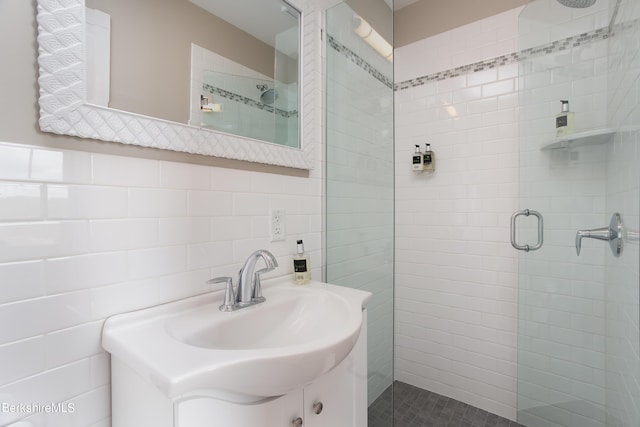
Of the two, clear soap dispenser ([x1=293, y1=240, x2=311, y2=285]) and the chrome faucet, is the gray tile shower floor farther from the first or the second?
the chrome faucet

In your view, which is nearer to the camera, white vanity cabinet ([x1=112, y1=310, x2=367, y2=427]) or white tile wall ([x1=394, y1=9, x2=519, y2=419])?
white vanity cabinet ([x1=112, y1=310, x2=367, y2=427])

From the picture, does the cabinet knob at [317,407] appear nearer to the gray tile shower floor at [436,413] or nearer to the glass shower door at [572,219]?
the gray tile shower floor at [436,413]

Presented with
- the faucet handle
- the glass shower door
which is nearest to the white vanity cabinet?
the faucet handle

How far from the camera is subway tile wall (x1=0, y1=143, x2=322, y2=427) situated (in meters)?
0.63

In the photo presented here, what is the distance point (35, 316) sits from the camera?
65 cm

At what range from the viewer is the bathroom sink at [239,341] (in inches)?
22.3

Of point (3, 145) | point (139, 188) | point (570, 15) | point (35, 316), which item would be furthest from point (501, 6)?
point (35, 316)

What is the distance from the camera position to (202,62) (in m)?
1.03

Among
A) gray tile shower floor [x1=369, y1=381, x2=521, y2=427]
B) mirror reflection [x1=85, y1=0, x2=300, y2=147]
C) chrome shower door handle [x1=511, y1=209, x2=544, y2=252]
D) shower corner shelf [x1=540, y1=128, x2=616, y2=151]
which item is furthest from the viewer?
gray tile shower floor [x1=369, y1=381, x2=521, y2=427]

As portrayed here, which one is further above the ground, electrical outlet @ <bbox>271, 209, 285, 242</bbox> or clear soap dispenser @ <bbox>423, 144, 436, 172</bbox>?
clear soap dispenser @ <bbox>423, 144, 436, 172</bbox>

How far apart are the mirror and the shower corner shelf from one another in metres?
1.26

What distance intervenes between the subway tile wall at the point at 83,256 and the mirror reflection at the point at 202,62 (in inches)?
8.2

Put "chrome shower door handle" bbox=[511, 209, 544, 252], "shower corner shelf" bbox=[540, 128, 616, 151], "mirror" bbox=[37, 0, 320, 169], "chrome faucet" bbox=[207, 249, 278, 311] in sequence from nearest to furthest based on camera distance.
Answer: "mirror" bbox=[37, 0, 320, 169] < "chrome faucet" bbox=[207, 249, 278, 311] < "shower corner shelf" bbox=[540, 128, 616, 151] < "chrome shower door handle" bbox=[511, 209, 544, 252]

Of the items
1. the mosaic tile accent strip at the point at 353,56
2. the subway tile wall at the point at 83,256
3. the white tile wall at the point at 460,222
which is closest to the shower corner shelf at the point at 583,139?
the white tile wall at the point at 460,222
